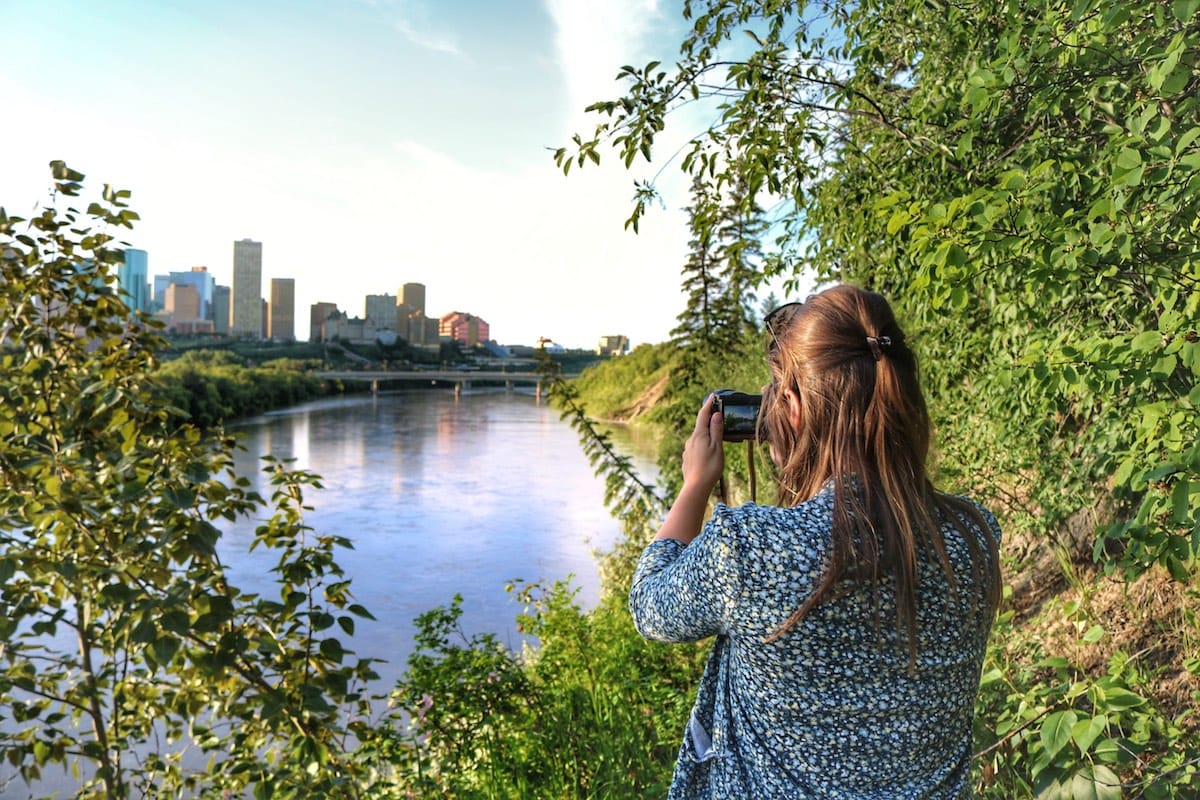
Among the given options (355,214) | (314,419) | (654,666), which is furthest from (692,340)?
(314,419)

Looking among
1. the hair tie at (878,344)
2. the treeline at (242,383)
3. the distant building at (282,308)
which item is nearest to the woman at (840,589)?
the hair tie at (878,344)

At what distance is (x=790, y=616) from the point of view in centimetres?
72

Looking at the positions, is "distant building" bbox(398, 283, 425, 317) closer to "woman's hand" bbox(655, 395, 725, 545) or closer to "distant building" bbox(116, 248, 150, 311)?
"distant building" bbox(116, 248, 150, 311)

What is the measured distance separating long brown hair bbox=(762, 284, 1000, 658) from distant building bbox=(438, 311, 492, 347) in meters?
29.8

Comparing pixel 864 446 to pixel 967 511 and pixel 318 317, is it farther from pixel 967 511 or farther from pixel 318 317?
pixel 318 317

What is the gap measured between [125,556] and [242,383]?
22498 mm

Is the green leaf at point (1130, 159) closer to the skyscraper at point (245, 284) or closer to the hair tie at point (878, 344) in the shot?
the hair tie at point (878, 344)

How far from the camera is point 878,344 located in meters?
0.80

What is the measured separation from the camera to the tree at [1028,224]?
119cm

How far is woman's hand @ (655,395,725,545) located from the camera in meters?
0.87

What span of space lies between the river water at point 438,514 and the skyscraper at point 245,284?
175 inches

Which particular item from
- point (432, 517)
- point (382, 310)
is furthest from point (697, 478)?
point (382, 310)

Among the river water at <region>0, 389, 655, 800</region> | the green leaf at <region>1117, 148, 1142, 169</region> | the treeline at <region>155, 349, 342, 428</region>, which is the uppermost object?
the green leaf at <region>1117, 148, 1142, 169</region>

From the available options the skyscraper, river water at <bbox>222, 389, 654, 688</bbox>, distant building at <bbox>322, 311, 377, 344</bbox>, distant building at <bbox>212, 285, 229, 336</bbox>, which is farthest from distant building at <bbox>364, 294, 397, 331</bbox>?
river water at <bbox>222, 389, 654, 688</bbox>
